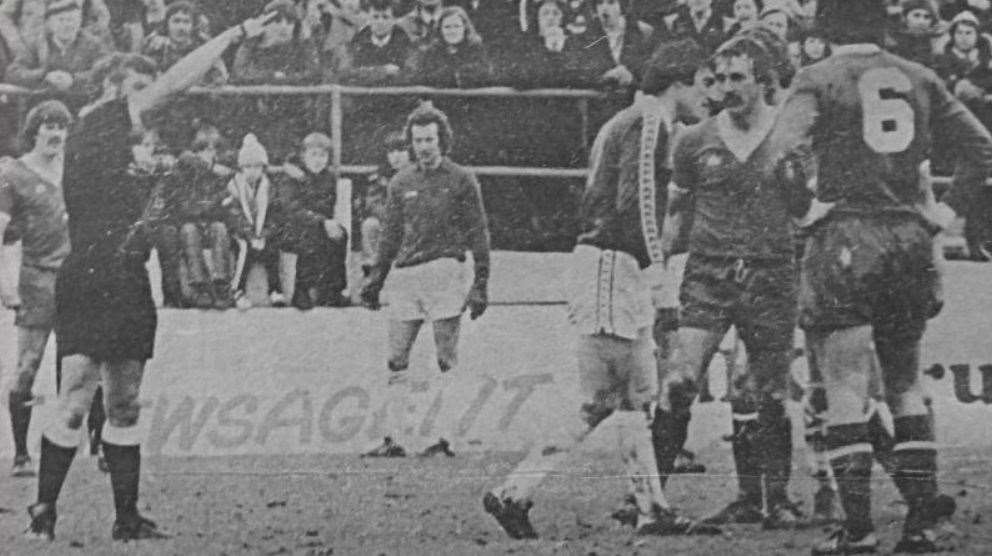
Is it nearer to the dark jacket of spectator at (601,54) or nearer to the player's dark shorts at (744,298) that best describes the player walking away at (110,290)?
the dark jacket of spectator at (601,54)

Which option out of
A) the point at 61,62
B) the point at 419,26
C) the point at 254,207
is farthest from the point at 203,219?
the point at 419,26

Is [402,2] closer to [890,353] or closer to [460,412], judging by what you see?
[460,412]

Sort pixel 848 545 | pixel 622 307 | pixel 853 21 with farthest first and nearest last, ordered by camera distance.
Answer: pixel 853 21 → pixel 622 307 → pixel 848 545

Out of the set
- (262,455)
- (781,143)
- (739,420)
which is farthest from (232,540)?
(781,143)

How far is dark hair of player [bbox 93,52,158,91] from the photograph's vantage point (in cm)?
663

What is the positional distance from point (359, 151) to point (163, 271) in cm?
106

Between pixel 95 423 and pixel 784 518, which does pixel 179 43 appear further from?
pixel 784 518

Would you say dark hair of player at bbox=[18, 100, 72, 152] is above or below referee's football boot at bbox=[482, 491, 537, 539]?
above

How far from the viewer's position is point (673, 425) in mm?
6477

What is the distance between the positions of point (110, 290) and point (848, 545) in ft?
11.4

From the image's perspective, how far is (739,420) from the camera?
6516mm

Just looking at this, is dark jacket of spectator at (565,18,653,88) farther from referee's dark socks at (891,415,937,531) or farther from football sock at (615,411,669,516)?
referee's dark socks at (891,415,937,531)

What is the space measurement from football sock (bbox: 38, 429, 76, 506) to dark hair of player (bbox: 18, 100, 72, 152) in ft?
4.49

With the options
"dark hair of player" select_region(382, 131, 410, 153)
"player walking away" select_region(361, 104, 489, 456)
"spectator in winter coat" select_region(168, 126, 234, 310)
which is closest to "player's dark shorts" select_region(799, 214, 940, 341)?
"player walking away" select_region(361, 104, 489, 456)
